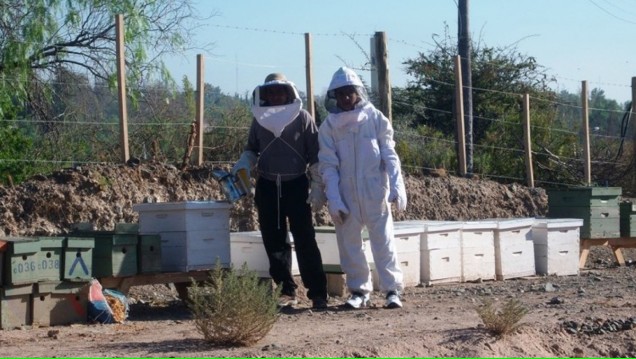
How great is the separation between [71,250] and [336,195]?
2.40 metres

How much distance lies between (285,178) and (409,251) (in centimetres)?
304

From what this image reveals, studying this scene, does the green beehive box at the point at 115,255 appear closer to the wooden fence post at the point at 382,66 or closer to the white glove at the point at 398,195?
the white glove at the point at 398,195

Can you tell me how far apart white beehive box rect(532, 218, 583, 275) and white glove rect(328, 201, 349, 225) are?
210 inches

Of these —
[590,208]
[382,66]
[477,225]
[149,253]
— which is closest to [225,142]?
[382,66]

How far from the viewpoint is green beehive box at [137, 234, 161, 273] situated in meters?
9.95

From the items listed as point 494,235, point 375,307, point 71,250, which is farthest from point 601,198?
point 71,250

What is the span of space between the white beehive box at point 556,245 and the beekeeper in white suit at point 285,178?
5.25m

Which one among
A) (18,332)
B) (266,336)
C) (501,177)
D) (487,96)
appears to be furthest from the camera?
(487,96)

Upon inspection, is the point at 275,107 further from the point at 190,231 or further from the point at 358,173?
the point at 190,231

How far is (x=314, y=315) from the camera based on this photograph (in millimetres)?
9789

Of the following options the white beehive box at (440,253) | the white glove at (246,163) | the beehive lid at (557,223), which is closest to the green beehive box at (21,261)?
the white glove at (246,163)

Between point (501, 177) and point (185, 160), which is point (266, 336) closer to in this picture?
point (185, 160)

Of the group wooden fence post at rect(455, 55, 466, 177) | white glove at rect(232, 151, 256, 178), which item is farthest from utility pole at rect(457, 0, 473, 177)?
white glove at rect(232, 151, 256, 178)

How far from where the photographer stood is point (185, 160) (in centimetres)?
1412
